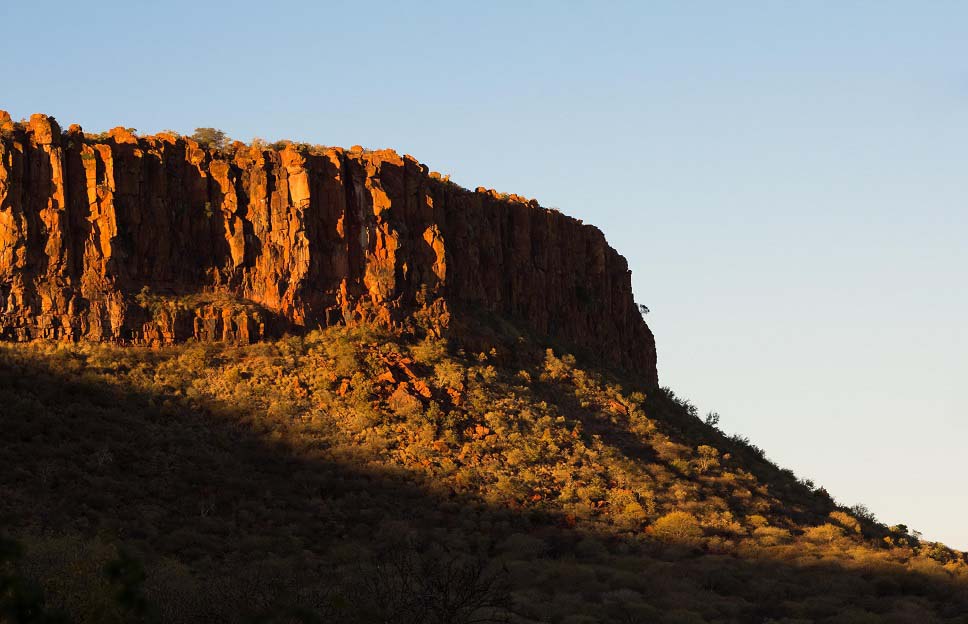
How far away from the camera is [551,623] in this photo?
3884cm

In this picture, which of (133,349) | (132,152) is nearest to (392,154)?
(132,152)

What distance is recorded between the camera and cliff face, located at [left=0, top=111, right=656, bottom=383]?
55.8m

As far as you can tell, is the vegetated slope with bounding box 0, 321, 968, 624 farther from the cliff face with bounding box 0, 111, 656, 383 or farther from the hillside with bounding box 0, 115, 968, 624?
the cliff face with bounding box 0, 111, 656, 383

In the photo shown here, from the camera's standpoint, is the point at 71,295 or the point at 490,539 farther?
the point at 71,295

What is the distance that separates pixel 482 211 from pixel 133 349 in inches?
979

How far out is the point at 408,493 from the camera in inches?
2014

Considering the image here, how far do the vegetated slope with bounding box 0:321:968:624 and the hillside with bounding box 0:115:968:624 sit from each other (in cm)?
15

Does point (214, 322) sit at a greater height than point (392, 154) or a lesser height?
lesser

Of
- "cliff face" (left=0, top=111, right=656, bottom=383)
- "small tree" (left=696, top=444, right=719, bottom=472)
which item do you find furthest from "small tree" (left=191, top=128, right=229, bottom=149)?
"small tree" (left=696, top=444, right=719, bottom=472)

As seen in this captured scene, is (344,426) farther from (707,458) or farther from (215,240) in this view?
(707,458)

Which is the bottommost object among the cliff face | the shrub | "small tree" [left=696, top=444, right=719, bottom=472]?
the shrub

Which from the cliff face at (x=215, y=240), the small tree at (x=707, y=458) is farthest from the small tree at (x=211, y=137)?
the small tree at (x=707, y=458)

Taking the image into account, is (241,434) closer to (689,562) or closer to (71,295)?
(71,295)

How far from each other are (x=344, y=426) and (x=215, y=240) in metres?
12.7
